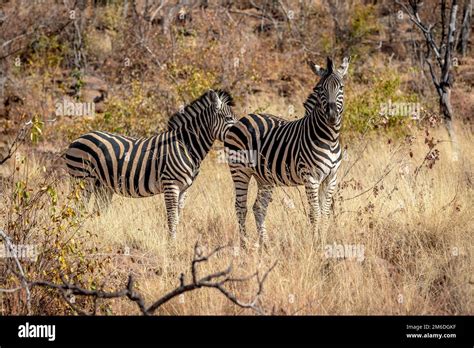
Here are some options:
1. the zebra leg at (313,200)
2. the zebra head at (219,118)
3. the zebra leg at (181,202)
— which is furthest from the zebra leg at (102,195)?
the zebra leg at (313,200)

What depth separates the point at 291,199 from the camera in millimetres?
8680

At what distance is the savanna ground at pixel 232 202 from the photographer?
596cm

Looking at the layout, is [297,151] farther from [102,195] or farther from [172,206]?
[102,195]

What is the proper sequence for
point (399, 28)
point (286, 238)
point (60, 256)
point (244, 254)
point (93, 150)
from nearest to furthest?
point (60, 256)
point (244, 254)
point (286, 238)
point (93, 150)
point (399, 28)

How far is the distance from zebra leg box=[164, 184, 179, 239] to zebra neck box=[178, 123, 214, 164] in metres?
0.51

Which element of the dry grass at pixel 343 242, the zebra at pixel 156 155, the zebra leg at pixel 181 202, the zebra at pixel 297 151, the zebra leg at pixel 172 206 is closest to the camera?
the dry grass at pixel 343 242

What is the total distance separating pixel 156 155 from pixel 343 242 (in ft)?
8.41

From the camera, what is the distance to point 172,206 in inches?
319

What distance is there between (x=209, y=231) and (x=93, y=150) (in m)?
1.77

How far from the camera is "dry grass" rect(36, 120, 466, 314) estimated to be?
5.88m

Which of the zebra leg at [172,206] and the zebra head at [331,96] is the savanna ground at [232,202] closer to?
the zebra leg at [172,206]

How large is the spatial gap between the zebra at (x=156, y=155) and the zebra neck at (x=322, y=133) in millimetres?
1285

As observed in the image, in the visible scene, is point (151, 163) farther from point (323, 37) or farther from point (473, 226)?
point (323, 37)

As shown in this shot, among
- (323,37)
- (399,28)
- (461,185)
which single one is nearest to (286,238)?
(461,185)
